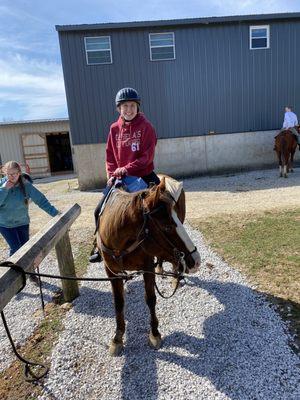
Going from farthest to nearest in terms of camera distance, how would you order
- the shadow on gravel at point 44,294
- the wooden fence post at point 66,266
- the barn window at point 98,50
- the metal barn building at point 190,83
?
the metal barn building at point 190,83
the barn window at point 98,50
the shadow on gravel at point 44,294
the wooden fence post at point 66,266

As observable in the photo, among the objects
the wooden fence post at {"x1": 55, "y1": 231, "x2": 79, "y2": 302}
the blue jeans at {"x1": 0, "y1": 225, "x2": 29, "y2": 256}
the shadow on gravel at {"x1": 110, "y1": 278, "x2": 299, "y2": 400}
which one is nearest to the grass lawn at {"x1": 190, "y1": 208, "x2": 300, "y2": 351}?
the shadow on gravel at {"x1": 110, "y1": 278, "x2": 299, "y2": 400}

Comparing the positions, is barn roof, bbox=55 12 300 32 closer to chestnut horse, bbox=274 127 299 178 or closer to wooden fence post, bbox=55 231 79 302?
chestnut horse, bbox=274 127 299 178

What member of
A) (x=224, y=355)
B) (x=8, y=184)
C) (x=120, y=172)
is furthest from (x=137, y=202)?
(x=8, y=184)

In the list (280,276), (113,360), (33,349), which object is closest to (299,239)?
(280,276)

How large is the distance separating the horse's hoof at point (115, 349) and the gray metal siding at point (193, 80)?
12.0m

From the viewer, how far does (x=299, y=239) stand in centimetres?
587

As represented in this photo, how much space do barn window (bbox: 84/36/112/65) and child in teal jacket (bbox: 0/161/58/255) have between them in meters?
10.7

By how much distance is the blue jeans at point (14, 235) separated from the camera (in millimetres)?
5156

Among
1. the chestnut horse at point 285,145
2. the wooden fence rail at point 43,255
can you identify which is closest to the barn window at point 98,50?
the chestnut horse at point 285,145

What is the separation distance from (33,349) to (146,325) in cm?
130

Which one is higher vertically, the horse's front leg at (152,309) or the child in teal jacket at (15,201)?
the child in teal jacket at (15,201)

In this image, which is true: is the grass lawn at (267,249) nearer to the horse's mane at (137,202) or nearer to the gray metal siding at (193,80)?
the horse's mane at (137,202)

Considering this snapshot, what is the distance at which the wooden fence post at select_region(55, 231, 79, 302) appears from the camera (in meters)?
4.51

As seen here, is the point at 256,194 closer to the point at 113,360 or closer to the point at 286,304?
A: the point at 286,304
